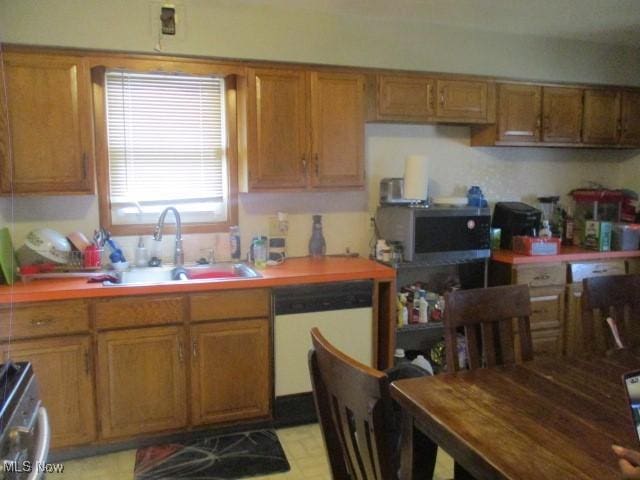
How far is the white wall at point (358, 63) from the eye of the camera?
8.47 ft

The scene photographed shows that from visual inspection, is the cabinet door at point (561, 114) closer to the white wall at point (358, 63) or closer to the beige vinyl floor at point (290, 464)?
the white wall at point (358, 63)

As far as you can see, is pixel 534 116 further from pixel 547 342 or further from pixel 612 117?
pixel 547 342

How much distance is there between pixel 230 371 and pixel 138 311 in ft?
1.88

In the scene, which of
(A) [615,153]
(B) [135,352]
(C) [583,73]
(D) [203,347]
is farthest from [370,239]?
(A) [615,153]

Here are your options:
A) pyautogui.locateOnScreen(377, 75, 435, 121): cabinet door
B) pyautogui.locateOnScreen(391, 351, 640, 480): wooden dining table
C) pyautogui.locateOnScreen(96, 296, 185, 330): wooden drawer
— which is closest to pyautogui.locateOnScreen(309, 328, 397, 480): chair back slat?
pyautogui.locateOnScreen(391, 351, 640, 480): wooden dining table

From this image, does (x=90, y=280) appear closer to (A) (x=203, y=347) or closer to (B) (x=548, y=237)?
(A) (x=203, y=347)

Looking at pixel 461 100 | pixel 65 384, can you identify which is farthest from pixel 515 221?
pixel 65 384

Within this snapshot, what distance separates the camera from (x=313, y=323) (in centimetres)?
274

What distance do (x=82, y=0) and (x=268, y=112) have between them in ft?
3.59

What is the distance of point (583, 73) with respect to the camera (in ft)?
11.8

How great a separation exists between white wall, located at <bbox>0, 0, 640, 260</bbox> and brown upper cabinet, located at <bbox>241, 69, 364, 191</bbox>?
141 mm

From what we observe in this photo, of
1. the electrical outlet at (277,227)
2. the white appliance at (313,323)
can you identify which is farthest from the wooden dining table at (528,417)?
the electrical outlet at (277,227)

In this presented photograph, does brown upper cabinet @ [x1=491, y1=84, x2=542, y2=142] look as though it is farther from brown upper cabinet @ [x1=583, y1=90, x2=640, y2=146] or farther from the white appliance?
the white appliance

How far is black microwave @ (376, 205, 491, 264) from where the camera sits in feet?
9.91
